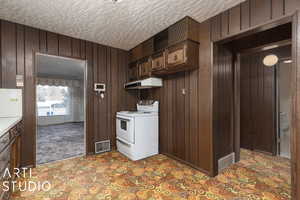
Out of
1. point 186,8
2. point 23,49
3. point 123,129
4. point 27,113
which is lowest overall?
point 123,129

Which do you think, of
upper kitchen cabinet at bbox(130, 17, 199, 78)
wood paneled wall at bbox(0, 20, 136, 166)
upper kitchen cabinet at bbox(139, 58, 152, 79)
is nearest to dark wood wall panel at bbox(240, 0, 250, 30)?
upper kitchen cabinet at bbox(130, 17, 199, 78)

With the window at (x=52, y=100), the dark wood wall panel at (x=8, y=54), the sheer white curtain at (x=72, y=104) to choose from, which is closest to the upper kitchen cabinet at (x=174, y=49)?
the dark wood wall panel at (x=8, y=54)

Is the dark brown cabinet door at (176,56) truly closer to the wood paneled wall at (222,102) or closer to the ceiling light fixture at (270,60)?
the wood paneled wall at (222,102)

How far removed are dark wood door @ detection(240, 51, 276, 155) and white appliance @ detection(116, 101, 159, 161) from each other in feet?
7.28

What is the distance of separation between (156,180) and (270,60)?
3376 mm

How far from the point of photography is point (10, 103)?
7.99 feet

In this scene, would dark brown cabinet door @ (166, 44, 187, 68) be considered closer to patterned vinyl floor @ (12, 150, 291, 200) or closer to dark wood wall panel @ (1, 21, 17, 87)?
patterned vinyl floor @ (12, 150, 291, 200)

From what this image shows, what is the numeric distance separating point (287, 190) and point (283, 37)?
2.25m

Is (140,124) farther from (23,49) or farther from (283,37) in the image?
(283,37)

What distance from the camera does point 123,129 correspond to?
319cm

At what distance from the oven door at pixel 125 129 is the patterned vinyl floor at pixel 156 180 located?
443mm

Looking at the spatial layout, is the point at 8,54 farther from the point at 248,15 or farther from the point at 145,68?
the point at 248,15

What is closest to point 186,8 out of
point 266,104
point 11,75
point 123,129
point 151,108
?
point 151,108

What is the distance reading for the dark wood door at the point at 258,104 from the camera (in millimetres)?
3111
